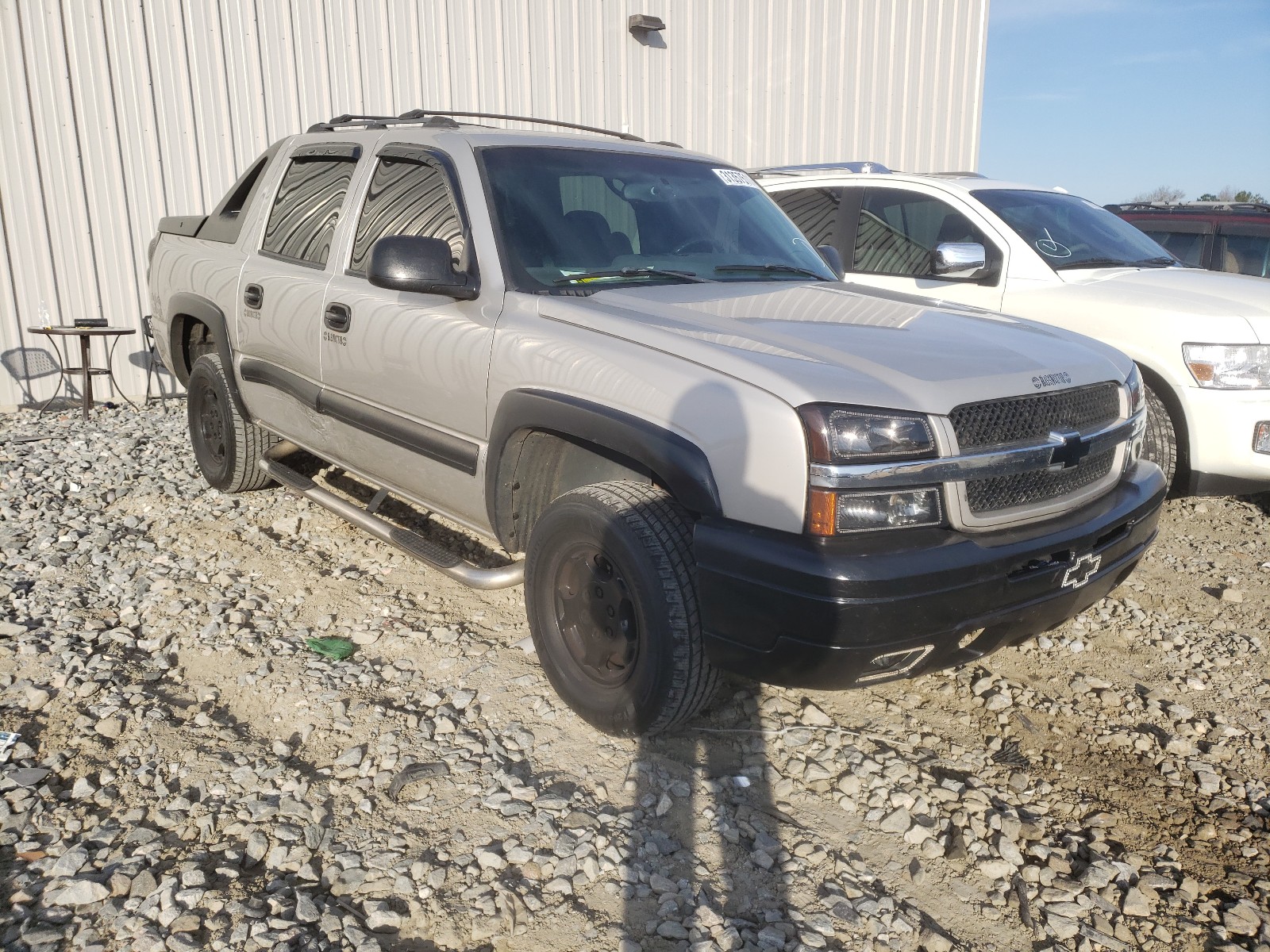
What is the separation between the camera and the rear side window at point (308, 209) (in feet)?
14.0

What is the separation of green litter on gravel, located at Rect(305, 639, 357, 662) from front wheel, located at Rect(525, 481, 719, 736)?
0.86 m

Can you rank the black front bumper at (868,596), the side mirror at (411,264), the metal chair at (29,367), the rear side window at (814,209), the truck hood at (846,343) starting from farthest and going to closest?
the metal chair at (29,367) → the rear side window at (814,209) → the side mirror at (411,264) → the truck hood at (846,343) → the black front bumper at (868,596)

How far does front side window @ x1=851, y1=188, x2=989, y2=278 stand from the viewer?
583 cm

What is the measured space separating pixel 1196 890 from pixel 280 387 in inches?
156

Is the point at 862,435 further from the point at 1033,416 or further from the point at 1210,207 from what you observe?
the point at 1210,207

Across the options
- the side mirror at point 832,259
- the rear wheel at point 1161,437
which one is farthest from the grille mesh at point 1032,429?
the rear wheel at point 1161,437

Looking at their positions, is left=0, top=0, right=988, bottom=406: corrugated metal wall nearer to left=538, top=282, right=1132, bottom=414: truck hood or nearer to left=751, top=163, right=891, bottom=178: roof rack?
left=751, top=163, right=891, bottom=178: roof rack

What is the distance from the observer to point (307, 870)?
97.0 inches

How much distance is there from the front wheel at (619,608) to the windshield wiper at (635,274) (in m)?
0.81

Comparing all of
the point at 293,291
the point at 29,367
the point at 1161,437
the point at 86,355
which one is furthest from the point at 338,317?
the point at 29,367

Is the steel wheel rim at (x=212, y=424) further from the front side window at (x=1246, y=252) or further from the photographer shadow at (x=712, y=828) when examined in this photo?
the front side window at (x=1246, y=252)

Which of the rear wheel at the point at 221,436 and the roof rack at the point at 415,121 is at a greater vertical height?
the roof rack at the point at 415,121

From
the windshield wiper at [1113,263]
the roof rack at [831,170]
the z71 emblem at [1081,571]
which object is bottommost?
the z71 emblem at [1081,571]

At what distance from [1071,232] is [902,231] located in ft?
3.19
